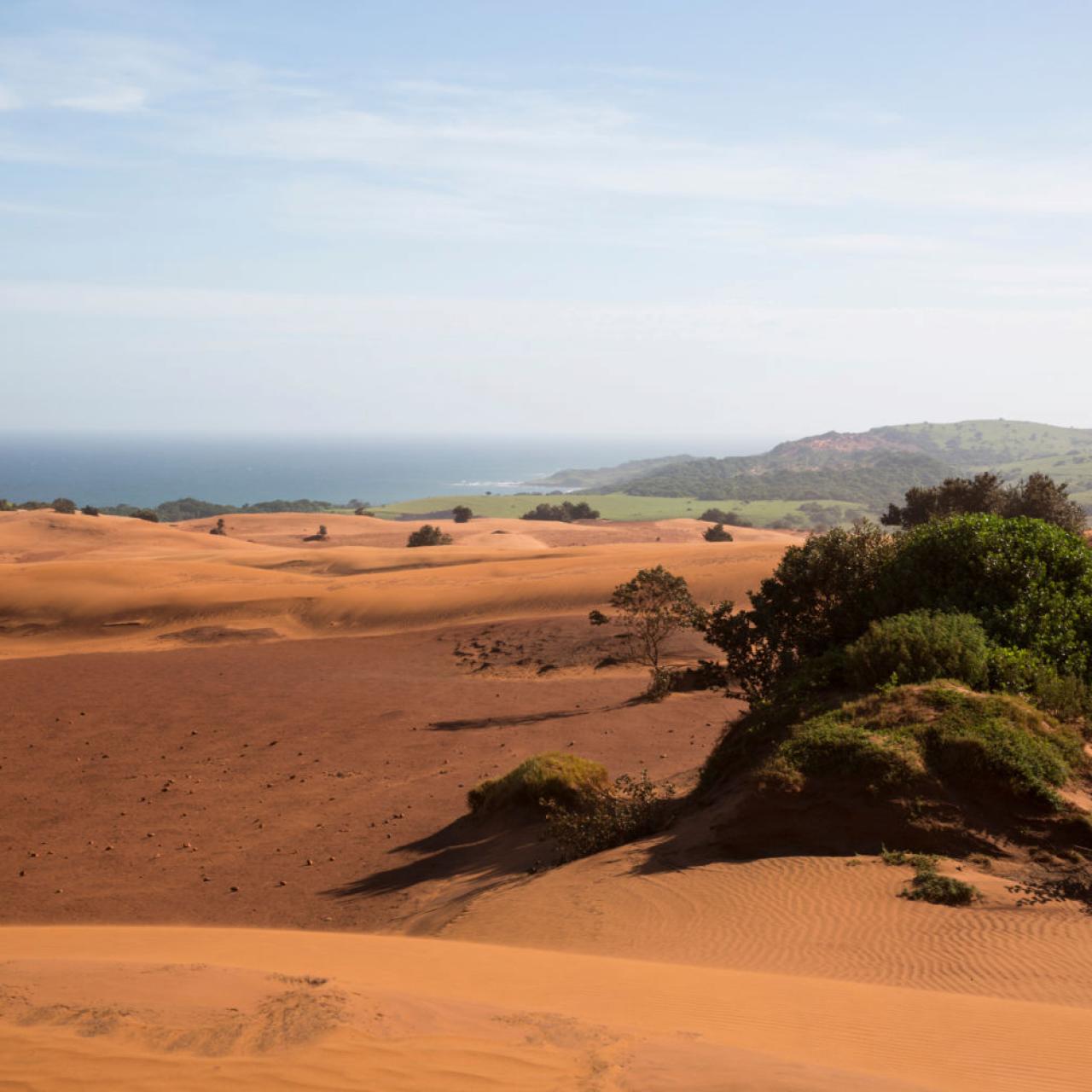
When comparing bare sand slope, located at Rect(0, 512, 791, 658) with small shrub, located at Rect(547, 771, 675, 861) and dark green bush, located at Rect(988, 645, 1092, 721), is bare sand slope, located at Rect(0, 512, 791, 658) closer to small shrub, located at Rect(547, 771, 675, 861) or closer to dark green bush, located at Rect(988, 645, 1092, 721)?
small shrub, located at Rect(547, 771, 675, 861)

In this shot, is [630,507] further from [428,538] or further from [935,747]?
[935,747]

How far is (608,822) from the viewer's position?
42.1ft

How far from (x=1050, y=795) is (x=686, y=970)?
5195mm

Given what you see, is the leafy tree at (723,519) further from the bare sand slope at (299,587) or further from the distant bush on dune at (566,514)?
the bare sand slope at (299,587)

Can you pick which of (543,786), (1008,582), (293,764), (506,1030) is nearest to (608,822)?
(543,786)

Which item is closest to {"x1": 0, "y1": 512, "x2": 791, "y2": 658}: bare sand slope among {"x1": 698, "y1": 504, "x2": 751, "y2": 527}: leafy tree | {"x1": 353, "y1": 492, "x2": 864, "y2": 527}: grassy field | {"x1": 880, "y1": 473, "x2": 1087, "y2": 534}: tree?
{"x1": 880, "y1": 473, "x2": 1087, "y2": 534}: tree

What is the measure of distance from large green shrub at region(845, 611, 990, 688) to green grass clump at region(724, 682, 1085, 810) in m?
0.64

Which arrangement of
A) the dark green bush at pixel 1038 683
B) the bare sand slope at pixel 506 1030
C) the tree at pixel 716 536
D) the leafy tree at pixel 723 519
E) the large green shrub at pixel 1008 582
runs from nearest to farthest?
1. the bare sand slope at pixel 506 1030
2. the dark green bush at pixel 1038 683
3. the large green shrub at pixel 1008 582
4. the tree at pixel 716 536
5. the leafy tree at pixel 723 519

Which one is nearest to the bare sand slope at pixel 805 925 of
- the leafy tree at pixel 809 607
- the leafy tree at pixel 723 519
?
the leafy tree at pixel 809 607

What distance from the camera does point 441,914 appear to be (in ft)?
36.9

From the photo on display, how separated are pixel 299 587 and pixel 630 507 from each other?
86688 millimetres

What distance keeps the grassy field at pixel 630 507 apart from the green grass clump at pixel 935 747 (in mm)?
92580

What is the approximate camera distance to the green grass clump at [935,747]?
11172mm

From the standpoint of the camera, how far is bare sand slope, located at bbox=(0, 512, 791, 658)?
34562 mm
